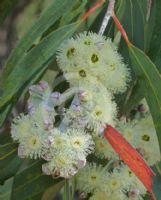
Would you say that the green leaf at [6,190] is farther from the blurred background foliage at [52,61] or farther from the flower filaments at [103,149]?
the flower filaments at [103,149]

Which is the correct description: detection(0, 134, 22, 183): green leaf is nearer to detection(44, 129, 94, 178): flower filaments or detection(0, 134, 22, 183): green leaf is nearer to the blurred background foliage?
the blurred background foliage

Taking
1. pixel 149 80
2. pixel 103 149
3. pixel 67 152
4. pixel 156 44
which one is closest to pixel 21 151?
pixel 67 152

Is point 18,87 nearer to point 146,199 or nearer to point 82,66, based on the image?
point 82,66

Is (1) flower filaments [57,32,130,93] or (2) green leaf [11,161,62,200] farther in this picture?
(2) green leaf [11,161,62,200]

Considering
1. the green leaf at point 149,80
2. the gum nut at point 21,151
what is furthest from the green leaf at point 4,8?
the gum nut at point 21,151

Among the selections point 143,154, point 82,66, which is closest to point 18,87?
point 82,66

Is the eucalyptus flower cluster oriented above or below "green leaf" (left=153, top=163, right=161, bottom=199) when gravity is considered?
above

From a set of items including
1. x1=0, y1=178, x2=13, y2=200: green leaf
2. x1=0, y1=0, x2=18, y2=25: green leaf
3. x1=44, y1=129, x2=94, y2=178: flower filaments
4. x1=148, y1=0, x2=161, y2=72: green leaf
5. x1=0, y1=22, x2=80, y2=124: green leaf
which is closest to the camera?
x1=44, y1=129, x2=94, y2=178: flower filaments

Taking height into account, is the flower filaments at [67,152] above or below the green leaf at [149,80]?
below

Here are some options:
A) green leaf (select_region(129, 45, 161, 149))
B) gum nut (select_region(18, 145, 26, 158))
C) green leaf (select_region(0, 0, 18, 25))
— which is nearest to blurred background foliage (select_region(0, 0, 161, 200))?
green leaf (select_region(129, 45, 161, 149))
